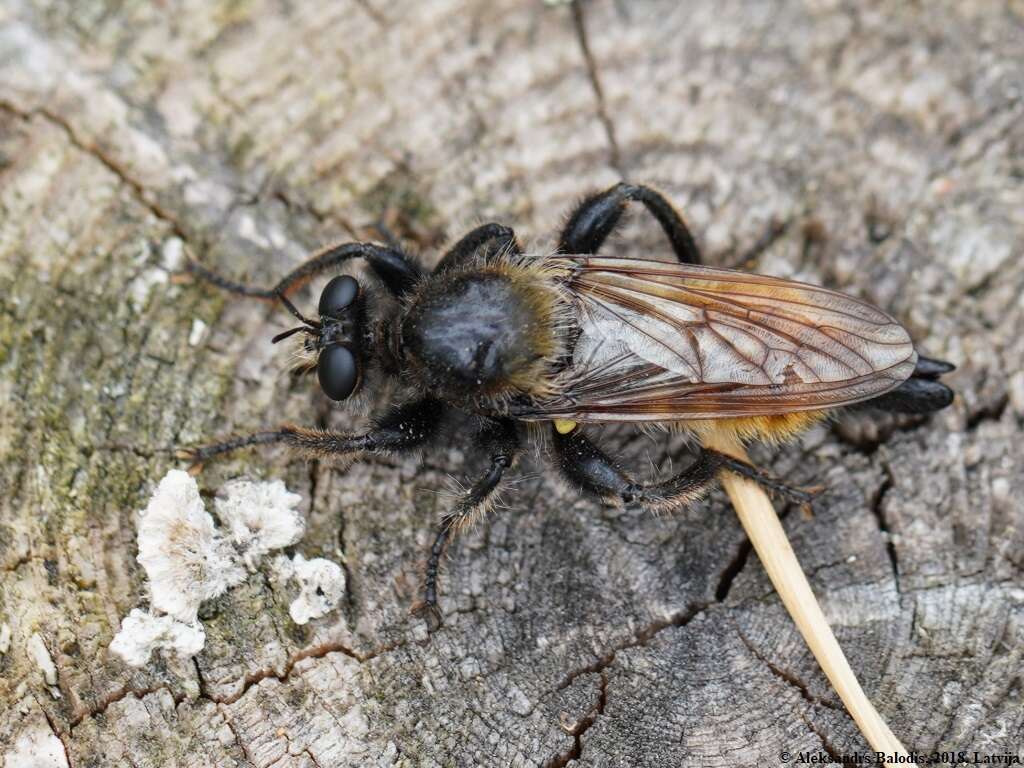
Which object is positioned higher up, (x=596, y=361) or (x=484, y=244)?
(x=484, y=244)

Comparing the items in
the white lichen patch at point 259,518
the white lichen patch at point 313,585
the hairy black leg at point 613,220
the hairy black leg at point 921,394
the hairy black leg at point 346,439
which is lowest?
the white lichen patch at point 313,585

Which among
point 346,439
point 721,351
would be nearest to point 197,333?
point 346,439

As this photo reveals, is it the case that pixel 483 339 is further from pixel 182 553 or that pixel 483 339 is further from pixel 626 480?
pixel 182 553

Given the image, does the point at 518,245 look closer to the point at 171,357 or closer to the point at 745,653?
the point at 171,357

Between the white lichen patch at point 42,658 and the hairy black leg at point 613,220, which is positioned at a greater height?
the hairy black leg at point 613,220

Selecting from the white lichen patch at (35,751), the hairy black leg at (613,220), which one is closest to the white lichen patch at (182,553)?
the white lichen patch at (35,751)

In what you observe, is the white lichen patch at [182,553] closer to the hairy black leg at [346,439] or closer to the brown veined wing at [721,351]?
the hairy black leg at [346,439]

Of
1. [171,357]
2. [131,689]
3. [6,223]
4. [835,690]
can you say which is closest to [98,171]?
[6,223]
